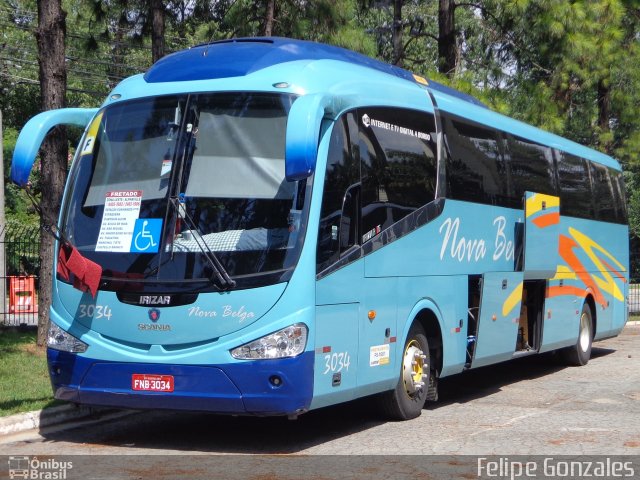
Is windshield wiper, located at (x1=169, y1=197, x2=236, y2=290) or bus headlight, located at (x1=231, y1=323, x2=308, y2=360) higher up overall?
windshield wiper, located at (x1=169, y1=197, x2=236, y2=290)

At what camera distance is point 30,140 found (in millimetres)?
9148

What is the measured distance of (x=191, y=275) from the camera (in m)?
8.68

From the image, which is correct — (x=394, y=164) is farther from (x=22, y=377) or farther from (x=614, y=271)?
(x=614, y=271)

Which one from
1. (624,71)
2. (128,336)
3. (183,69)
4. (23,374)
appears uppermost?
(624,71)

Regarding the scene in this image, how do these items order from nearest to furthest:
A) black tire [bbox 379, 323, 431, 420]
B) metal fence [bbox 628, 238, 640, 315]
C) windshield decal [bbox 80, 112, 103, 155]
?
windshield decal [bbox 80, 112, 103, 155], black tire [bbox 379, 323, 431, 420], metal fence [bbox 628, 238, 640, 315]

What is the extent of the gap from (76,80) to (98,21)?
76.3 ft

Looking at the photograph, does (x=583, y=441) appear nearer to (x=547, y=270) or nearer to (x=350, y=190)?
(x=350, y=190)

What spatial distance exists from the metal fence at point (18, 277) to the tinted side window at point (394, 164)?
9.46m

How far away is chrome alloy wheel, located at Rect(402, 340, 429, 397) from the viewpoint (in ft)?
35.0

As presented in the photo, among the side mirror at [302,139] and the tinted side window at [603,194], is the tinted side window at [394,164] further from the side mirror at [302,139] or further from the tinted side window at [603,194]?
the tinted side window at [603,194]

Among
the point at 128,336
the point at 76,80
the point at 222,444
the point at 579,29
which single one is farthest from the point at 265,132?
the point at 76,80

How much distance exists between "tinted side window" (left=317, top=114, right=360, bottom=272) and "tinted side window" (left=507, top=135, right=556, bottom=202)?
4.77m

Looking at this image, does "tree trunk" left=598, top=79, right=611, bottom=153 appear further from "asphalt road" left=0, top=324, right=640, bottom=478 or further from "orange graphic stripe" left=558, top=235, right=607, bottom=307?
"asphalt road" left=0, top=324, right=640, bottom=478

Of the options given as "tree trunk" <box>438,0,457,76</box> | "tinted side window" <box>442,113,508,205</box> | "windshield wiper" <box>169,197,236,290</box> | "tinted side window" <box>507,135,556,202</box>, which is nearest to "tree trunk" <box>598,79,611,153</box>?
"tree trunk" <box>438,0,457,76</box>
